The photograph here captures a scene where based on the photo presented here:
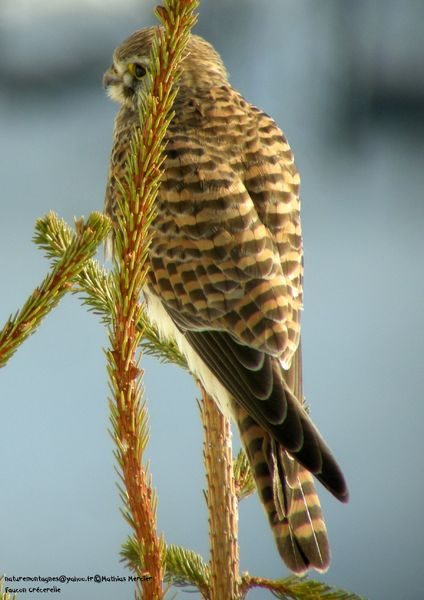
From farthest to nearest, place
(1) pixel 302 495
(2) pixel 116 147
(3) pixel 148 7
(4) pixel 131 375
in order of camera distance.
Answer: (3) pixel 148 7 < (2) pixel 116 147 < (1) pixel 302 495 < (4) pixel 131 375

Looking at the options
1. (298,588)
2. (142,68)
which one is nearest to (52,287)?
(298,588)

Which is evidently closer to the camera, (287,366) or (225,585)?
(225,585)

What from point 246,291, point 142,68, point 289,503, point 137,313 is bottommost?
point 289,503

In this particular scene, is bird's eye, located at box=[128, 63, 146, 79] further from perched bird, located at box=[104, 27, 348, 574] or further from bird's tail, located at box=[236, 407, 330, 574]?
bird's tail, located at box=[236, 407, 330, 574]

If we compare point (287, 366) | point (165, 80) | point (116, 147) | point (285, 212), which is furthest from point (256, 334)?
point (116, 147)

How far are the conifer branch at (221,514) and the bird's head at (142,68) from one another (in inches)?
31.7

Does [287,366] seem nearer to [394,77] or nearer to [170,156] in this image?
[170,156]

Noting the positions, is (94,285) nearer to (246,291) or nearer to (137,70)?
(246,291)

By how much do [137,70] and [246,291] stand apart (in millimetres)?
743

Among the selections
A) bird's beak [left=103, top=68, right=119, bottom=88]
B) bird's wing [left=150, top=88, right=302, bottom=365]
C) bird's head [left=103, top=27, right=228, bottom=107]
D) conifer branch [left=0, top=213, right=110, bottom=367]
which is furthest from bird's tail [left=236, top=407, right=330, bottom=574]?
bird's beak [left=103, top=68, right=119, bottom=88]

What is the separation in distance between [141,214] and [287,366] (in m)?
0.44

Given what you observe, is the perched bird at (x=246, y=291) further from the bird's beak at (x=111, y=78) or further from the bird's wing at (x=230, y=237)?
the bird's beak at (x=111, y=78)

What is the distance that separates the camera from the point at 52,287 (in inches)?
40.3

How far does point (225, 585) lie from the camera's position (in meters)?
1.29
